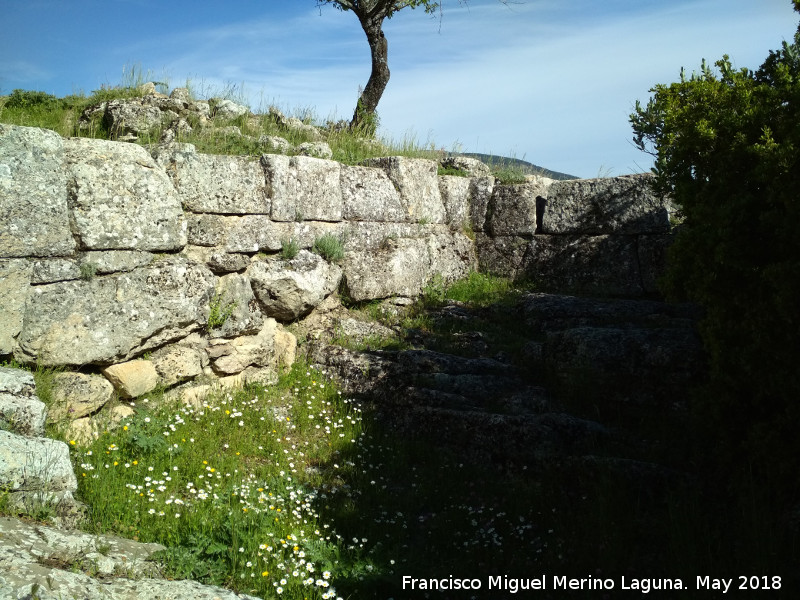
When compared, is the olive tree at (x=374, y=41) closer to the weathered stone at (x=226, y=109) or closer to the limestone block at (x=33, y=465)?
the weathered stone at (x=226, y=109)

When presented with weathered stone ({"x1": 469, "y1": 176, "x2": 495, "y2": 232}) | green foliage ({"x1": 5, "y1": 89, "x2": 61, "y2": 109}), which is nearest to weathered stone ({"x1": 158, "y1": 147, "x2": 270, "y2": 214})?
green foliage ({"x1": 5, "y1": 89, "x2": 61, "y2": 109})

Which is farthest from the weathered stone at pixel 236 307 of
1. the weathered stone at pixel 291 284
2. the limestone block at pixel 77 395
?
the limestone block at pixel 77 395

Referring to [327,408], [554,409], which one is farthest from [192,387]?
[554,409]

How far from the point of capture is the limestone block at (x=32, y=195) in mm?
5688

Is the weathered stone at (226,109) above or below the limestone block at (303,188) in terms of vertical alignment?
above

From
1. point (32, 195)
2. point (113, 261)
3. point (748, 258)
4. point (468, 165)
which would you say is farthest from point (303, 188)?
point (748, 258)

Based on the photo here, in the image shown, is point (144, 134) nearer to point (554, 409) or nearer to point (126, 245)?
point (126, 245)

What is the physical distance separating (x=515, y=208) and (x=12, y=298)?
22.2 feet

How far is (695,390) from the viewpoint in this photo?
5691 millimetres

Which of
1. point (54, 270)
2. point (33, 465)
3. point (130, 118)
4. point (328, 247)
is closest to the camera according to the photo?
point (33, 465)

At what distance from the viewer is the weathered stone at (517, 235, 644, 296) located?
9.51 m

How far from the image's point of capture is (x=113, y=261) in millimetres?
6320

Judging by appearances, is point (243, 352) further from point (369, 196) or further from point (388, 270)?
point (369, 196)

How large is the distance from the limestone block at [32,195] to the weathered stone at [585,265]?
20.7ft
